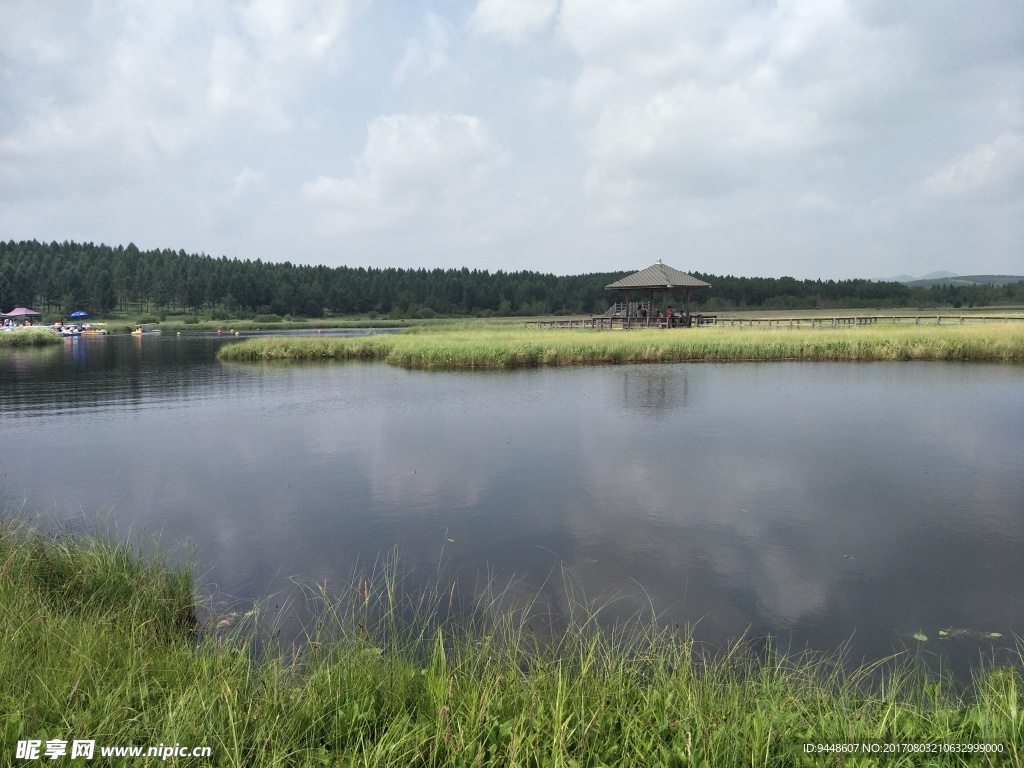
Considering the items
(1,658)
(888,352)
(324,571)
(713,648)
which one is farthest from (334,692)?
(888,352)

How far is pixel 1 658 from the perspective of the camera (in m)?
3.53

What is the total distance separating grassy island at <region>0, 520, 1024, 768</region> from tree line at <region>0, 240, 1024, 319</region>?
350 ft

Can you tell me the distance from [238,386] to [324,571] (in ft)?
61.2

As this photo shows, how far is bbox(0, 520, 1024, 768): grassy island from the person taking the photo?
9.66 feet

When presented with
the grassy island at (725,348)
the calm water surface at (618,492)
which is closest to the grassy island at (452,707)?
the calm water surface at (618,492)

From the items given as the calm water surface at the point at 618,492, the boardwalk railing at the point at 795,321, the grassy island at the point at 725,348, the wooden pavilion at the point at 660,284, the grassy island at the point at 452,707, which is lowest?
the calm water surface at the point at 618,492

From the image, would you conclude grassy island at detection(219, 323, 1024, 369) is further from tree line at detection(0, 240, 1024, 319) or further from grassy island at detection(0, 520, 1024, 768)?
tree line at detection(0, 240, 1024, 319)

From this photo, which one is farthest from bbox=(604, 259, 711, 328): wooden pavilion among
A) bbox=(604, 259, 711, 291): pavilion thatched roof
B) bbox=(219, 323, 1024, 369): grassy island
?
bbox=(219, 323, 1024, 369): grassy island

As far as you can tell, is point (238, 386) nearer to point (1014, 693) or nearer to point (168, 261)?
point (1014, 693)

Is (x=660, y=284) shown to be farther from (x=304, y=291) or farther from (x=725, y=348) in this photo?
(x=304, y=291)

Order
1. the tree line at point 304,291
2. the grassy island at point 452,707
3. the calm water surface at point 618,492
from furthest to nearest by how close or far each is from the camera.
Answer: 1. the tree line at point 304,291
2. the calm water surface at point 618,492
3. the grassy island at point 452,707

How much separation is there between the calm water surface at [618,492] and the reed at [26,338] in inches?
1329

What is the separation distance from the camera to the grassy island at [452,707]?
294 cm

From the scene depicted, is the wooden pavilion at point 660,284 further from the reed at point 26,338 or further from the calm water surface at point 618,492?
the reed at point 26,338
